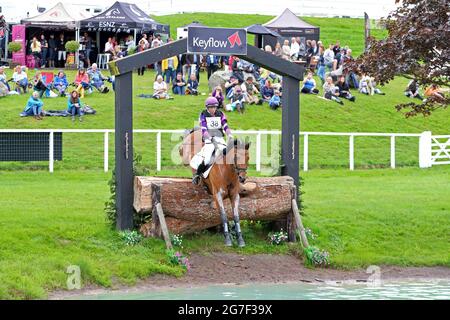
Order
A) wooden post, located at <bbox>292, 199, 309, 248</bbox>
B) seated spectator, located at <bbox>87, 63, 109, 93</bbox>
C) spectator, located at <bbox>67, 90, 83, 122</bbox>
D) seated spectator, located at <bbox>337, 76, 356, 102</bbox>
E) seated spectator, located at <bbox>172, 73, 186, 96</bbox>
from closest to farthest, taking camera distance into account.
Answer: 1. wooden post, located at <bbox>292, 199, 309, 248</bbox>
2. spectator, located at <bbox>67, 90, 83, 122</bbox>
3. seated spectator, located at <bbox>172, 73, 186, 96</bbox>
4. seated spectator, located at <bbox>87, 63, 109, 93</bbox>
5. seated spectator, located at <bbox>337, 76, 356, 102</bbox>

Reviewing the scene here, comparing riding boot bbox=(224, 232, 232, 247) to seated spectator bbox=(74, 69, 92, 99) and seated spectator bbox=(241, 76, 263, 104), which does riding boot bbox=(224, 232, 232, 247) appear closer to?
seated spectator bbox=(241, 76, 263, 104)

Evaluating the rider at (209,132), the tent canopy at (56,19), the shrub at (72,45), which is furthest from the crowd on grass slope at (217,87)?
the rider at (209,132)

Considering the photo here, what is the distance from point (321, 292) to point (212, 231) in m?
3.82

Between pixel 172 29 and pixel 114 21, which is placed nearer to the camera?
pixel 114 21

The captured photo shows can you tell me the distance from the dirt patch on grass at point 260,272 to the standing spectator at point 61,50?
30417 mm

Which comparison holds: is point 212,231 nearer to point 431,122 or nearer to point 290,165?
point 290,165

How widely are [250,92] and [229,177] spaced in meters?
19.8

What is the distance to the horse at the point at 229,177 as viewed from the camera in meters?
19.3

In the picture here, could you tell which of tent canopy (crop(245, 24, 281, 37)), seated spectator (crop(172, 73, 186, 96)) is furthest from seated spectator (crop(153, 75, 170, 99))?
tent canopy (crop(245, 24, 281, 37))

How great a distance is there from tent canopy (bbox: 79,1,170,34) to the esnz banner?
27.7 m

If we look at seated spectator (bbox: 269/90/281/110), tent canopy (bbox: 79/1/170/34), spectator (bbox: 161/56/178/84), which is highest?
tent canopy (bbox: 79/1/170/34)

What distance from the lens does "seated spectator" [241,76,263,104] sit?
126ft
